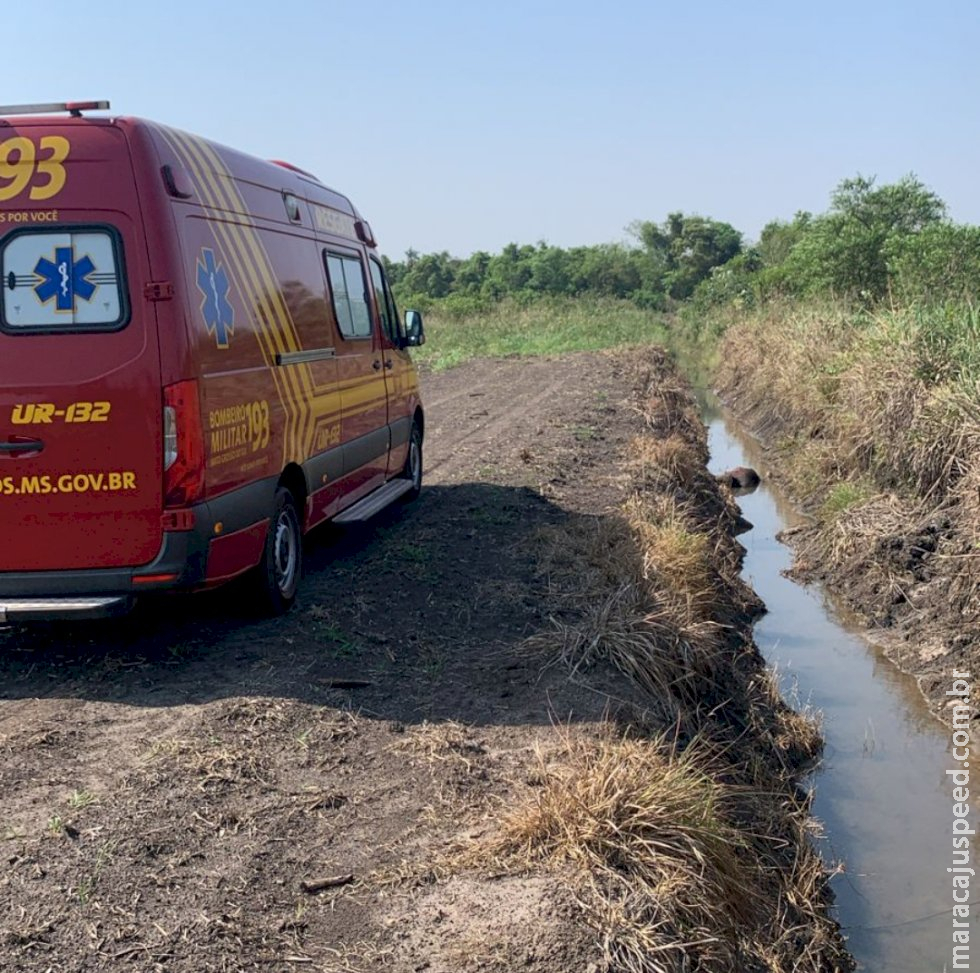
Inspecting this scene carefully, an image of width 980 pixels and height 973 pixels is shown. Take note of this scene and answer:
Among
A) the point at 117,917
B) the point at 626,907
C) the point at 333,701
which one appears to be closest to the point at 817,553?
the point at 333,701

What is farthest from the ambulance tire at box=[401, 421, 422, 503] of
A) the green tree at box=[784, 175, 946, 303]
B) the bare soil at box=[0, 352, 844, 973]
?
the green tree at box=[784, 175, 946, 303]

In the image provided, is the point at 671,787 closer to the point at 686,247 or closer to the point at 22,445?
the point at 22,445

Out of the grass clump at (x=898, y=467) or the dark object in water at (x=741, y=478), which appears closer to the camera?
the grass clump at (x=898, y=467)

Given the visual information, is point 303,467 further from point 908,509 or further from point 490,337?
point 490,337

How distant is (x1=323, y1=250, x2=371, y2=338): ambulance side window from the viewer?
805 cm

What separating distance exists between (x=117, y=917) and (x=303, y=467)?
12.1ft

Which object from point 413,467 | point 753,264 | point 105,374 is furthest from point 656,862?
point 753,264

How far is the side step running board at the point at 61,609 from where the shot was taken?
17.8ft

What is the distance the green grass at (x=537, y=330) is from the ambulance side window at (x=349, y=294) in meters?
18.5

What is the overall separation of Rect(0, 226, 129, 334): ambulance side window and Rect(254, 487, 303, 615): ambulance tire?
1.51m

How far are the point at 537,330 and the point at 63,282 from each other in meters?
33.1

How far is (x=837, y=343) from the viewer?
17.3 meters

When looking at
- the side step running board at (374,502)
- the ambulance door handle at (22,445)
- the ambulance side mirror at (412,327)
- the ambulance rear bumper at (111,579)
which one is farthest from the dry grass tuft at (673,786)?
the ambulance door handle at (22,445)

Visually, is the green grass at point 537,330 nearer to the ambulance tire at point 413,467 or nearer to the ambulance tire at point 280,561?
the ambulance tire at point 413,467
